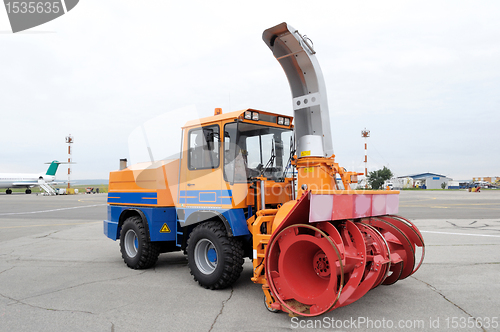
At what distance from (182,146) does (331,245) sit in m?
3.34

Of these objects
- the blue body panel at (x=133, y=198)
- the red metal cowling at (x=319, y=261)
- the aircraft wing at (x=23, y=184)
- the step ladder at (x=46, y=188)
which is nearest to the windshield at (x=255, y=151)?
the red metal cowling at (x=319, y=261)

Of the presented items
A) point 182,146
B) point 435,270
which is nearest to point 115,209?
point 182,146

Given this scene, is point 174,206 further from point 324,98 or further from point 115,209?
point 324,98

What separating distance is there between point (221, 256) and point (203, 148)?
1756 mm

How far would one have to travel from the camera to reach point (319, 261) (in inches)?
166

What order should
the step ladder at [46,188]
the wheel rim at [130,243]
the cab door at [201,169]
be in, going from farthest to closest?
the step ladder at [46,188]
the wheel rim at [130,243]
the cab door at [201,169]

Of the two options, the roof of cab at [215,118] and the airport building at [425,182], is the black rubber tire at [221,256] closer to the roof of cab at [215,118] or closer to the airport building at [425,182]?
the roof of cab at [215,118]

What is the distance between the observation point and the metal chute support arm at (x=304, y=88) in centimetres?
453

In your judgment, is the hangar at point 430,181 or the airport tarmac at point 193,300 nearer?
the airport tarmac at point 193,300

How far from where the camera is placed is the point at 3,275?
6.50m

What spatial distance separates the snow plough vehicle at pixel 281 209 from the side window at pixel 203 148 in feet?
0.05

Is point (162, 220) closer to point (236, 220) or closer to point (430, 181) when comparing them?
point (236, 220)

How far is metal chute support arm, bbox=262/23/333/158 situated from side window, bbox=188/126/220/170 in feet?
4.43

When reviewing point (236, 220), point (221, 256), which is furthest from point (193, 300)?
point (236, 220)
